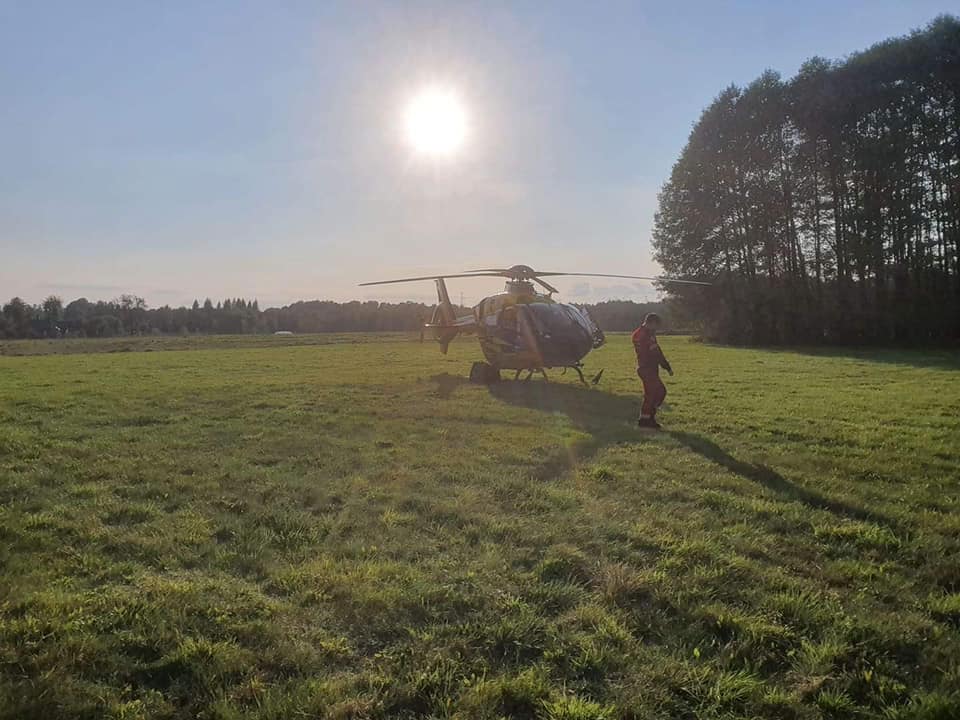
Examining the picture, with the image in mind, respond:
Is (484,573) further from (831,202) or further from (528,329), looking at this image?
(831,202)

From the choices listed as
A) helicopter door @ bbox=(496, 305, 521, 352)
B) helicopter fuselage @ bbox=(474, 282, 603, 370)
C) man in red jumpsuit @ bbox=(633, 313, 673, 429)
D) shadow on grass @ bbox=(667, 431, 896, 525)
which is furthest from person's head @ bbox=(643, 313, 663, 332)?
helicopter door @ bbox=(496, 305, 521, 352)

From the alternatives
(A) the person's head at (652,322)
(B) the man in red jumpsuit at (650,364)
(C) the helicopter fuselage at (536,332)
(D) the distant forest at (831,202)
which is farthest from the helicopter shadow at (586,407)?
(D) the distant forest at (831,202)

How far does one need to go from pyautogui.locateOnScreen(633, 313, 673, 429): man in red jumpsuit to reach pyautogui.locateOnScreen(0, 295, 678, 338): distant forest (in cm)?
5955

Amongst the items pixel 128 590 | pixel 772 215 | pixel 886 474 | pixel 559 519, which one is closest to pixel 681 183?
pixel 772 215

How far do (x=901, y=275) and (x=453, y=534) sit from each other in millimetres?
31924

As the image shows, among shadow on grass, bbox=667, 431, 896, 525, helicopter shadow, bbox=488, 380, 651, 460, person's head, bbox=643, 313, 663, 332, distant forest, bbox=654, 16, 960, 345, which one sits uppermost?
distant forest, bbox=654, 16, 960, 345

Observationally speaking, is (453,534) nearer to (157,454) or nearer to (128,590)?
(128,590)

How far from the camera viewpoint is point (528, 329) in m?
14.7

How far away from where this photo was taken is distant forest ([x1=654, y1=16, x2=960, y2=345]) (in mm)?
28078

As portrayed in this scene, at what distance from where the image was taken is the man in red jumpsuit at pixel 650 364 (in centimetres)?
979

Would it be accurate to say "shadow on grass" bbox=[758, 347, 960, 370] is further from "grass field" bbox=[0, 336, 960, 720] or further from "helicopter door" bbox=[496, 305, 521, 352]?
"helicopter door" bbox=[496, 305, 521, 352]

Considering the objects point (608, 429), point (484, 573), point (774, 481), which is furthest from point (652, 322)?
point (484, 573)

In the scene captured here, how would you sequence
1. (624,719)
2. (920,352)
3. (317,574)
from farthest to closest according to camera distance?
(920,352) < (317,574) < (624,719)

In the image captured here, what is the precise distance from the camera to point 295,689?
299 cm
